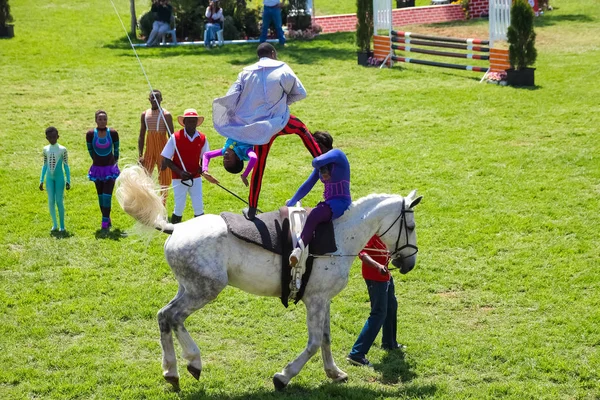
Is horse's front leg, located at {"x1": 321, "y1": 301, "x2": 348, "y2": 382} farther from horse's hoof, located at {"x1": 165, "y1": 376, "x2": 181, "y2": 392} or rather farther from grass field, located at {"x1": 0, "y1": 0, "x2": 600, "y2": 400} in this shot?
horse's hoof, located at {"x1": 165, "y1": 376, "x2": 181, "y2": 392}

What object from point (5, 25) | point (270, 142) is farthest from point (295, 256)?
point (5, 25)

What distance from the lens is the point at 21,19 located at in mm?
32719

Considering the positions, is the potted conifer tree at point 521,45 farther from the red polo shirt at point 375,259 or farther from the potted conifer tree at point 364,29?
the red polo shirt at point 375,259

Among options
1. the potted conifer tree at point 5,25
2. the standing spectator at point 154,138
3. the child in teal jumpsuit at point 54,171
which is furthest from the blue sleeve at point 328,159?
the potted conifer tree at point 5,25

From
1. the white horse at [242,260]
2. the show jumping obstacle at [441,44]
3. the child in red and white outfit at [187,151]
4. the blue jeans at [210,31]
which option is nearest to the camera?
the white horse at [242,260]

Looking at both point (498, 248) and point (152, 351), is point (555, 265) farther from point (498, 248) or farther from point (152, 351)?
point (152, 351)

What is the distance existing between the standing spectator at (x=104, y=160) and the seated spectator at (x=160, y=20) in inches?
593

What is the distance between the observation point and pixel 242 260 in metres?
8.15

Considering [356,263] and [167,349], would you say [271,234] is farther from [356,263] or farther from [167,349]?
[356,263]

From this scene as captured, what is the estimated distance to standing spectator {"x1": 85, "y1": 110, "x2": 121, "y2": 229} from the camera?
42.5 feet

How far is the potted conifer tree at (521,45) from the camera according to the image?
67.2 ft

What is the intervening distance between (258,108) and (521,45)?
13412mm

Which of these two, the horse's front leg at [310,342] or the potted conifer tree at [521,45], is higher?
the potted conifer tree at [521,45]

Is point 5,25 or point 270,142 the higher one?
Result: point 5,25
